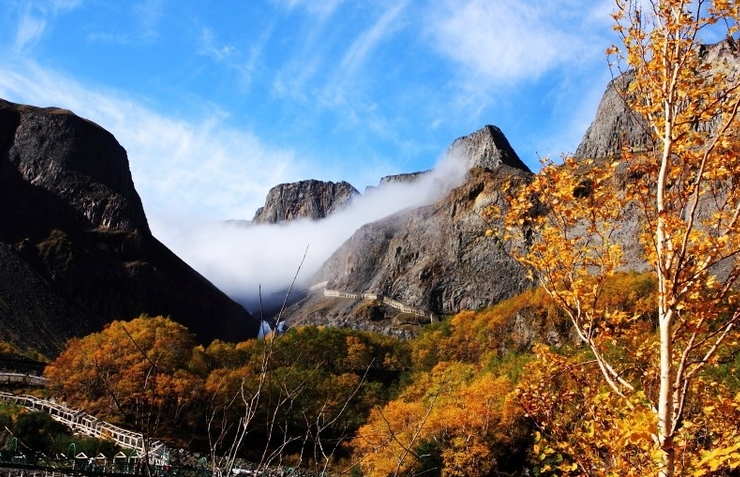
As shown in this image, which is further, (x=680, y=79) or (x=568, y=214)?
(x=568, y=214)

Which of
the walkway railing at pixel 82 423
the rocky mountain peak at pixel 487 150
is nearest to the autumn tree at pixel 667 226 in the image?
the walkway railing at pixel 82 423

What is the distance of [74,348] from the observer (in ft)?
181

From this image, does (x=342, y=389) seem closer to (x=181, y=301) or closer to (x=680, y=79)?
(x=680, y=79)

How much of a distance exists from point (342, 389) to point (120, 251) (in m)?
92.3

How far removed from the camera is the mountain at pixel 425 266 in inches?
4921

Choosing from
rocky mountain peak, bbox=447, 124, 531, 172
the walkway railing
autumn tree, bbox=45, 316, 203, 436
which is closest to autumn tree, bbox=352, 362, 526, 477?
the walkway railing

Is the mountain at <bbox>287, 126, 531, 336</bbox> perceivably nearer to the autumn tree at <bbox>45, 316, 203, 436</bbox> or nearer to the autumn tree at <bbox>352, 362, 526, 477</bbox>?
the autumn tree at <bbox>45, 316, 203, 436</bbox>

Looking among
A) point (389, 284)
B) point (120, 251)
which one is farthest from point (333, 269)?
point (120, 251)

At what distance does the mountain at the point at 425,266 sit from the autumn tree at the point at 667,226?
10345 centimetres

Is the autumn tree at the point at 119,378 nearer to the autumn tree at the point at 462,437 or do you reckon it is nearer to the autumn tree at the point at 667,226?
the autumn tree at the point at 462,437

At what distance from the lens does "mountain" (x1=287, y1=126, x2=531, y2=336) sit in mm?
125000

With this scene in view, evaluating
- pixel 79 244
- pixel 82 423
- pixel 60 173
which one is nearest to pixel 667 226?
pixel 82 423

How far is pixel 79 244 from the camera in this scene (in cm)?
12569

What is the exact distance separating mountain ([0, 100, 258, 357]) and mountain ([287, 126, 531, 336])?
93.7 feet
